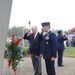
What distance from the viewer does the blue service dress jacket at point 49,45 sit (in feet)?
22.9

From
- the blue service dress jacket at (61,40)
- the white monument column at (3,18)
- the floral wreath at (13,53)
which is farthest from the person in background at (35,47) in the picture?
the white monument column at (3,18)

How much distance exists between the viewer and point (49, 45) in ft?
23.3

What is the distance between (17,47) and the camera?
7438mm

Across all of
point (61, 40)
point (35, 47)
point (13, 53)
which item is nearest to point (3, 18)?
point (13, 53)

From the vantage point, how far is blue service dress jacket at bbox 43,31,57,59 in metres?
6.98

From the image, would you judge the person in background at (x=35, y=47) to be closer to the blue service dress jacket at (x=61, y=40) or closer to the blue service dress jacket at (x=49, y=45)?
the blue service dress jacket at (x=49, y=45)

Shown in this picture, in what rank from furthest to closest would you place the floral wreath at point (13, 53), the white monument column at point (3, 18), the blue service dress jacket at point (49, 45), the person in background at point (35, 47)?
1. the person in background at point (35, 47)
2. the floral wreath at point (13, 53)
3. the blue service dress jacket at point (49, 45)
4. the white monument column at point (3, 18)

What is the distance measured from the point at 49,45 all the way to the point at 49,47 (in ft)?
0.17

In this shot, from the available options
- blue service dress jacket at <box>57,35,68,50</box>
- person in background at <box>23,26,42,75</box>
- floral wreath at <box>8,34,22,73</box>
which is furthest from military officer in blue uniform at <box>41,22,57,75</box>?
blue service dress jacket at <box>57,35,68,50</box>

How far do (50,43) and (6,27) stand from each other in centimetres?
336

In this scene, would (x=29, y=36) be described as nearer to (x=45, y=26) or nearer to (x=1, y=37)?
(x=45, y=26)

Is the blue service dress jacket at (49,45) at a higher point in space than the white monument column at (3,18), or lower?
lower

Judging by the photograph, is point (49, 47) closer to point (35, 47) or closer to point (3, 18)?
point (35, 47)

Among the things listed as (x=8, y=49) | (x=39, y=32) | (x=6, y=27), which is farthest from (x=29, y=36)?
(x=6, y=27)
